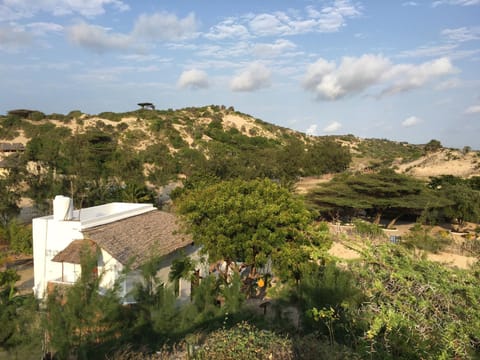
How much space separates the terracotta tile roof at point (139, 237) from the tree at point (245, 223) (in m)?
1.56

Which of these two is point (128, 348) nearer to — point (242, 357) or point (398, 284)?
point (242, 357)

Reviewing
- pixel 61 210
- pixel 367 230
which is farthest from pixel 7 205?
pixel 367 230

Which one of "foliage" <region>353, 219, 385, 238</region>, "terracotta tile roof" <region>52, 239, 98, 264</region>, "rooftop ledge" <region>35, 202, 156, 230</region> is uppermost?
"rooftop ledge" <region>35, 202, 156, 230</region>

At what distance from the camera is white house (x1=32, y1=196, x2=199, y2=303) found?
470 inches

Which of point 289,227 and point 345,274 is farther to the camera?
point 289,227

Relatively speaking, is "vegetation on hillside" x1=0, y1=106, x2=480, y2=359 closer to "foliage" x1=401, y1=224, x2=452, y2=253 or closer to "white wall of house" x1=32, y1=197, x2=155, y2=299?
"foliage" x1=401, y1=224, x2=452, y2=253

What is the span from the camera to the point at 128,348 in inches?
255

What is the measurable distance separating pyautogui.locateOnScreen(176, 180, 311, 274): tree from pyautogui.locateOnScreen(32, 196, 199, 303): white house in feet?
5.86

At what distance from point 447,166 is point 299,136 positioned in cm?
3920

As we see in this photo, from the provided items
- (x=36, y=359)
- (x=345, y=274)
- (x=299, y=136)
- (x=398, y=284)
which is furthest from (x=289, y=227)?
(x=299, y=136)

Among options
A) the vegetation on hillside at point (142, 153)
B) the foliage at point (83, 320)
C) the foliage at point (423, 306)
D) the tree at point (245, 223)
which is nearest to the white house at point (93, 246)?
the tree at point (245, 223)

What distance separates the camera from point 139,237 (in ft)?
45.7

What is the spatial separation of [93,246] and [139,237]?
82.5 inches

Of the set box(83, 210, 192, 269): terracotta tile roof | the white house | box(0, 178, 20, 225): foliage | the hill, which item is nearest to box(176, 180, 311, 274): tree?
box(83, 210, 192, 269): terracotta tile roof
